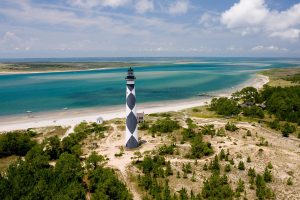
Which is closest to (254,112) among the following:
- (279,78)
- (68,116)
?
(68,116)

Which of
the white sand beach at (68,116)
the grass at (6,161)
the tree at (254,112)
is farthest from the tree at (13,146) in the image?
the tree at (254,112)

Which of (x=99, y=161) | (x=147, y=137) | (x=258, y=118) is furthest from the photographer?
(x=258, y=118)

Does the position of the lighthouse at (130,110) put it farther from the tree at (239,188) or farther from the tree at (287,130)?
the tree at (287,130)

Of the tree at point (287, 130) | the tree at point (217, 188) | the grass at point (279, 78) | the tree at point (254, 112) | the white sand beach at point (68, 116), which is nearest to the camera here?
the tree at point (217, 188)

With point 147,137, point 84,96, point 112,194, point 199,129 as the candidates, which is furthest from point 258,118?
point 84,96

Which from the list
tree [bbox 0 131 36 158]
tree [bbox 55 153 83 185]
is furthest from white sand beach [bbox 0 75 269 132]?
tree [bbox 55 153 83 185]

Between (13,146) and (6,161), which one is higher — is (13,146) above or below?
above

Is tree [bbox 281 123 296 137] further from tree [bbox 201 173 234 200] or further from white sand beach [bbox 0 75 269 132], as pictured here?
white sand beach [bbox 0 75 269 132]

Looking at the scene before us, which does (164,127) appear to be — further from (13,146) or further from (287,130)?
(13,146)

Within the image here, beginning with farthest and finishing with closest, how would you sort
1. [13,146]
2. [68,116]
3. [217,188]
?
1. [68,116]
2. [13,146]
3. [217,188]

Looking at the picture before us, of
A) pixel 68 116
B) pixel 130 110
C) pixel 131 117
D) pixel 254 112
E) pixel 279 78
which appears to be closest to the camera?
pixel 130 110

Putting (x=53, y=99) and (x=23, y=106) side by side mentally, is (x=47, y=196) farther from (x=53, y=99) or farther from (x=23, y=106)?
(x=53, y=99)
